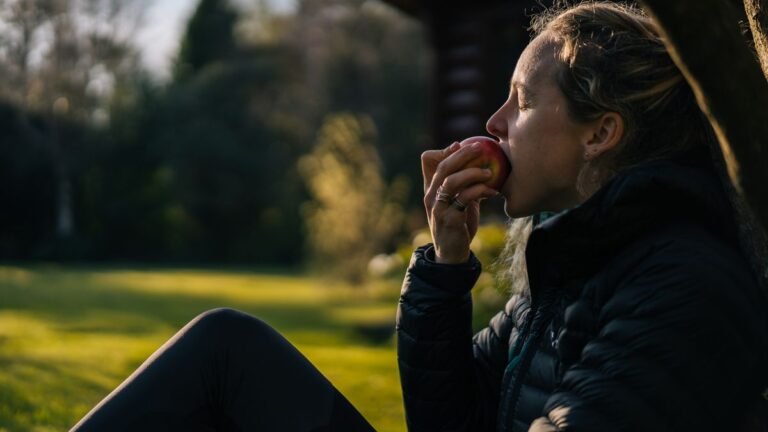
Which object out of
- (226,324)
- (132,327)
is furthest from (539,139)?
(132,327)

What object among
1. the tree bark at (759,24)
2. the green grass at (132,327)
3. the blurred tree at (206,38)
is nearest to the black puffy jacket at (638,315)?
the tree bark at (759,24)

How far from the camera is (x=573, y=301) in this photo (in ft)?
5.54

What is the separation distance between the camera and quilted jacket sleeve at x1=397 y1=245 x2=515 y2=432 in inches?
78.3

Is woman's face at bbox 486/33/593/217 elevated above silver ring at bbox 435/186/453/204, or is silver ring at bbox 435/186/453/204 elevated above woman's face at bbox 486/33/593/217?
woman's face at bbox 486/33/593/217

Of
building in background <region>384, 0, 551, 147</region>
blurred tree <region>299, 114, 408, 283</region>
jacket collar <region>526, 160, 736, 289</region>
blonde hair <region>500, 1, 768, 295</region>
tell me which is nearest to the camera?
jacket collar <region>526, 160, 736, 289</region>

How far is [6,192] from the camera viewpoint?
21.8 m

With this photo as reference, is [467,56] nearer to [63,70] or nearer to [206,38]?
[63,70]

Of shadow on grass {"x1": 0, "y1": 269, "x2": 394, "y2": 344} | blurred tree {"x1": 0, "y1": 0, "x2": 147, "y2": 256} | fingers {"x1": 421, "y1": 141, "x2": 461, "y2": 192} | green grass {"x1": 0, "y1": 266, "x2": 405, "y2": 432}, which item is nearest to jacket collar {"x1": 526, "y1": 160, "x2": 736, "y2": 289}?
fingers {"x1": 421, "y1": 141, "x2": 461, "y2": 192}

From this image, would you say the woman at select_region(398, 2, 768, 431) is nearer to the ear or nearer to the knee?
the ear

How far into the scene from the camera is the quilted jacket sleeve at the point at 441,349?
1.99 m

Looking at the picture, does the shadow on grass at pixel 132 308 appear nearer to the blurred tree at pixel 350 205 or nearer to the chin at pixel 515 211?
the blurred tree at pixel 350 205

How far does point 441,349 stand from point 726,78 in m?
0.89

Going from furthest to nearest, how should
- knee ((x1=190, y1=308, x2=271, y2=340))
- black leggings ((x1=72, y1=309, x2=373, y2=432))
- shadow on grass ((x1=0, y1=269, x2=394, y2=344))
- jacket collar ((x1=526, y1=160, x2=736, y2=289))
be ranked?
shadow on grass ((x1=0, y1=269, x2=394, y2=344)) < knee ((x1=190, y1=308, x2=271, y2=340)) < black leggings ((x1=72, y1=309, x2=373, y2=432)) < jacket collar ((x1=526, y1=160, x2=736, y2=289))

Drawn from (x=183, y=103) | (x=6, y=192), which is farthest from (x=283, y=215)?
(x=6, y=192)
